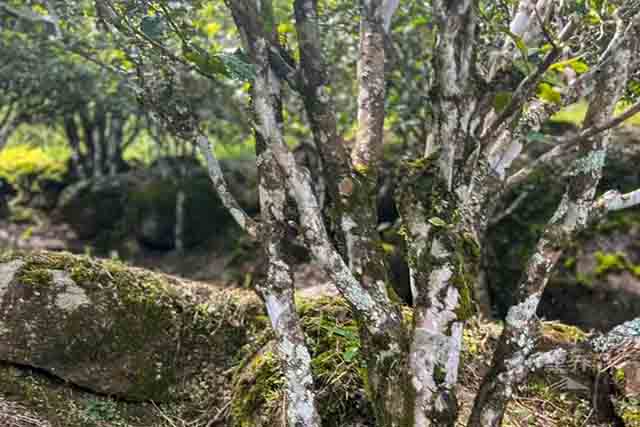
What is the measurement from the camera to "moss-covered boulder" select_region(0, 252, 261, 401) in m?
3.12

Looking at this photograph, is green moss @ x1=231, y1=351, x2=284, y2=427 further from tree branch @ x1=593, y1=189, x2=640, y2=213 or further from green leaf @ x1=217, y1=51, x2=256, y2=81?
tree branch @ x1=593, y1=189, x2=640, y2=213

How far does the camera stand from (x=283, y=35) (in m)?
2.91

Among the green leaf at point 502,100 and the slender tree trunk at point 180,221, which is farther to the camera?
the slender tree trunk at point 180,221

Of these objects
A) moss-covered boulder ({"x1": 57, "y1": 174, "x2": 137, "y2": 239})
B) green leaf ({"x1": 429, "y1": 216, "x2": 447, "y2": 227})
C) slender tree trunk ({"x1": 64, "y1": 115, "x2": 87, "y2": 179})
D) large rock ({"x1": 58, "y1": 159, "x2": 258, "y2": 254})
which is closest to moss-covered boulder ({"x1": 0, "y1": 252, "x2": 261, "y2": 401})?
green leaf ({"x1": 429, "y1": 216, "x2": 447, "y2": 227})

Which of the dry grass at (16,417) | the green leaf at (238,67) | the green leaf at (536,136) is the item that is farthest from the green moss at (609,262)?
the dry grass at (16,417)

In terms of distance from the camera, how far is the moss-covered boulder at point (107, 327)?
3.12m

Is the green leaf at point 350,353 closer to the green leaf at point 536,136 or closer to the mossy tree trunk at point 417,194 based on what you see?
the mossy tree trunk at point 417,194

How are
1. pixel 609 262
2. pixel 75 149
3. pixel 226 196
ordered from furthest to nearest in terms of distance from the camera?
pixel 75 149, pixel 609 262, pixel 226 196

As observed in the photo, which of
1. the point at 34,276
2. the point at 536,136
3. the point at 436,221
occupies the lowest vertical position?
the point at 34,276

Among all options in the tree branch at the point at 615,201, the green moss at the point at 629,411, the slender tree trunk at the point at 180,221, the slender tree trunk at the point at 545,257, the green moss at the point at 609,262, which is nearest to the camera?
the slender tree trunk at the point at 545,257

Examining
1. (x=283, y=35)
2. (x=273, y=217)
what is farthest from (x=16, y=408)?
(x=283, y=35)

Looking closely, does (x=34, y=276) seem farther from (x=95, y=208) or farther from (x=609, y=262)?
(x=95, y=208)

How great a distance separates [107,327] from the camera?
329 cm

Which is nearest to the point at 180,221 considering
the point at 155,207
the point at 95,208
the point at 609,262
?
the point at 155,207
